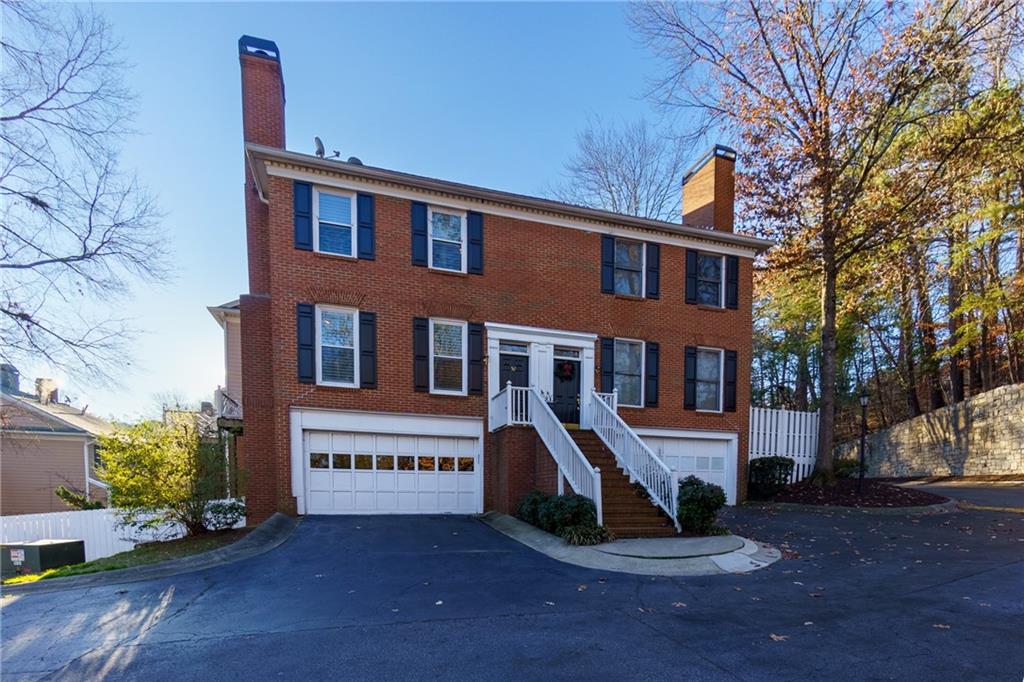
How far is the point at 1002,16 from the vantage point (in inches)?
509

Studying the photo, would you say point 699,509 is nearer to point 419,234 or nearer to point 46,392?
point 419,234

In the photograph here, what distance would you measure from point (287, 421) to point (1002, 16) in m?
21.4

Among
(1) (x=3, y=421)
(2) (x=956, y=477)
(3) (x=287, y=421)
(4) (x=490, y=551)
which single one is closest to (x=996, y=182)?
(2) (x=956, y=477)

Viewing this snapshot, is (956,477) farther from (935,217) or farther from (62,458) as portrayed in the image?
(62,458)

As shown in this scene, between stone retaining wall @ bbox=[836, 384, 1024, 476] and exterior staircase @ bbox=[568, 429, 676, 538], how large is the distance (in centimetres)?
1611

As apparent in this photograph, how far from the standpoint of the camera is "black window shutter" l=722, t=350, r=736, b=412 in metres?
13.7

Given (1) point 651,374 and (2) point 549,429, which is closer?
(2) point 549,429

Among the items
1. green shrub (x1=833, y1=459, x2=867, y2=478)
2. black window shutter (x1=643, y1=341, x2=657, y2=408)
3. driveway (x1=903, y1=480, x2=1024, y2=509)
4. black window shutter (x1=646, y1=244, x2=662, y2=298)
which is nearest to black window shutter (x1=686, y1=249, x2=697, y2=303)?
black window shutter (x1=646, y1=244, x2=662, y2=298)

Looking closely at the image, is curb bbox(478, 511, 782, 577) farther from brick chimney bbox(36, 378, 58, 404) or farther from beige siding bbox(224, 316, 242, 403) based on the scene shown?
brick chimney bbox(36, 378, 58, 404)

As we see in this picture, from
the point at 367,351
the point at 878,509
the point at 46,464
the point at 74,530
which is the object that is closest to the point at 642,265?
the point at 367,351

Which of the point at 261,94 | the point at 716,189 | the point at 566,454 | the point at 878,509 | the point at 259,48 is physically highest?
the point at 259,48

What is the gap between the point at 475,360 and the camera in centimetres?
1149

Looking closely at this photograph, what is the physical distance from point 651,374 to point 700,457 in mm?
2899

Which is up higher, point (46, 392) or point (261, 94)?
point (261, 94)
